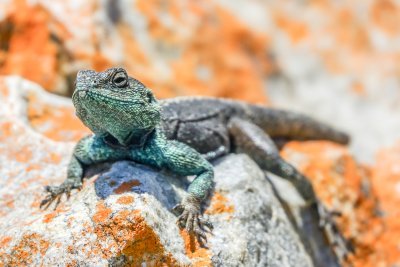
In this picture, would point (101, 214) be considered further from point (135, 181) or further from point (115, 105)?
point (115, 105)

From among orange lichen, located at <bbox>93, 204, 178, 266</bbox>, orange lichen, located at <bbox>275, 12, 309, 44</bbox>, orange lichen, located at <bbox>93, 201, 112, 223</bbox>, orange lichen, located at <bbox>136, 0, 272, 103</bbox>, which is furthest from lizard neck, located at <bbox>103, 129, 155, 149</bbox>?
orange lichen, located at <bbox>275, 12, 309, 44</bbox>

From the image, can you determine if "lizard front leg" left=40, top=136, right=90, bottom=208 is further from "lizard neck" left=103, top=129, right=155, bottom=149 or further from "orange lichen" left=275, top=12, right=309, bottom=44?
"orange lichen" left=275, top=12, right=309, bottom=44

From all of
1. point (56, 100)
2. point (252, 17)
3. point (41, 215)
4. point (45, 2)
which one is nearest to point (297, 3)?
point (252, 17)

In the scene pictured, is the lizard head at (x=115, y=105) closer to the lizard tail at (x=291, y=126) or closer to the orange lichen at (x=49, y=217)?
the orange lichen at (x=49, y=217)

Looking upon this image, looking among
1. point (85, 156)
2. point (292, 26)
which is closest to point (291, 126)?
point (85, 156)

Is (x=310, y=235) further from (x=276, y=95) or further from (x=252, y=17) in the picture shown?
(x=252, y=17)
